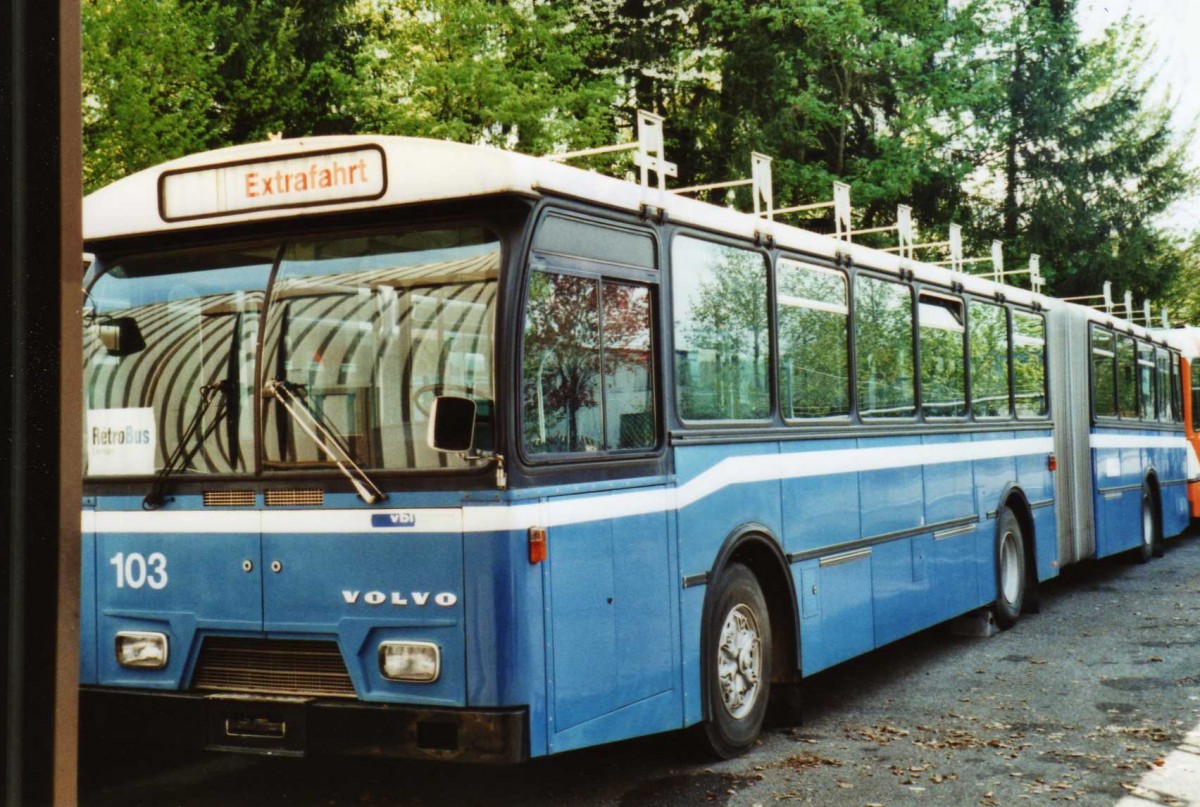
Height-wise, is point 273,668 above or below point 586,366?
below

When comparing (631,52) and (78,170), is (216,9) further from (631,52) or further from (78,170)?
(78,170)

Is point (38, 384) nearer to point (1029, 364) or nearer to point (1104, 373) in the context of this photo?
point (1029, 364)

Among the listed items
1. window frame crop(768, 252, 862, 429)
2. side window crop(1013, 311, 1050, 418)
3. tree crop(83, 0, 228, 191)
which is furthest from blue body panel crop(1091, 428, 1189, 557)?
tree crop(83, 0, 228, 191)

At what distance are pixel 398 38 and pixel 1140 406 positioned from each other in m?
14.4

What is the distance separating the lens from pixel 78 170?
1742 millimetres

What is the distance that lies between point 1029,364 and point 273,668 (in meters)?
8.89

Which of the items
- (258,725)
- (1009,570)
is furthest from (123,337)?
(1009,570)

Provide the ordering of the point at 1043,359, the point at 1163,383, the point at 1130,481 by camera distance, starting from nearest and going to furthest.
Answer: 1. the point at 1043,359
2. the point at 1130,481
3. the point at 1163,383

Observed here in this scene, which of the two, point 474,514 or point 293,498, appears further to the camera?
point 293,498

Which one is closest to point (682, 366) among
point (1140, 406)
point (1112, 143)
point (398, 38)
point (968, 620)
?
point (968, 620)

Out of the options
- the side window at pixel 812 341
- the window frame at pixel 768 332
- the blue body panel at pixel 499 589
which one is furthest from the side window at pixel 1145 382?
the blue body panel at pixel 499 589

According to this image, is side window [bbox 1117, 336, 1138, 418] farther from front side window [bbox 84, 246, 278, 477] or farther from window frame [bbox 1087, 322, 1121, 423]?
front side window [bbox 84, 246, 278, 477]

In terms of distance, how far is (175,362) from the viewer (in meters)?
5.77

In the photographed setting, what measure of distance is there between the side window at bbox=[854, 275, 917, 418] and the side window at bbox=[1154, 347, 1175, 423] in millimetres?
9695
